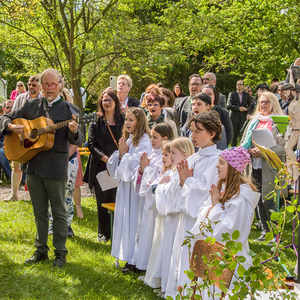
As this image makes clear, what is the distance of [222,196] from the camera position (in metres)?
3.29

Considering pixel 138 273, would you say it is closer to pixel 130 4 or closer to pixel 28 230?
pixel 28 230

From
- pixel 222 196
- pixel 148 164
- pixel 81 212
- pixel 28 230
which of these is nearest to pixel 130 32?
pixel 81 212

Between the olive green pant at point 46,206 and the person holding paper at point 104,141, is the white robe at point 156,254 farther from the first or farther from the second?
the person holding paper at point 104,141

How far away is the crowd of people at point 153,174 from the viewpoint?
3.33m

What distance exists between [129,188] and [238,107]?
9310 mm

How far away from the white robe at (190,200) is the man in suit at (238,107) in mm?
9964

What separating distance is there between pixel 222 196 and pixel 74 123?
205cm

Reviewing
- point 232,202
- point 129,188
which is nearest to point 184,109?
point 129,188

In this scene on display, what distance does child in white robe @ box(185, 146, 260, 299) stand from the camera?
3.10 meters

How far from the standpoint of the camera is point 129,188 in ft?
16.1

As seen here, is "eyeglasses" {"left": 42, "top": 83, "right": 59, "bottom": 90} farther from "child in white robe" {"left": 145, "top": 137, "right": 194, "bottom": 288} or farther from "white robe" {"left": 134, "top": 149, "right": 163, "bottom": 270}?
"child in white robe" {"left": 145, "top": 137, "right": 194, "bottom": 288}

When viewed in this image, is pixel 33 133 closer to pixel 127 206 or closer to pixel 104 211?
pixel 127 206

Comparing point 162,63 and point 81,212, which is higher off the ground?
point 162,63

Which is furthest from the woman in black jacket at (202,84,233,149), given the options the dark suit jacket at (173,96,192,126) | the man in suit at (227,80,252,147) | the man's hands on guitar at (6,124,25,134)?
the man in suit at (227,80,252,147)
